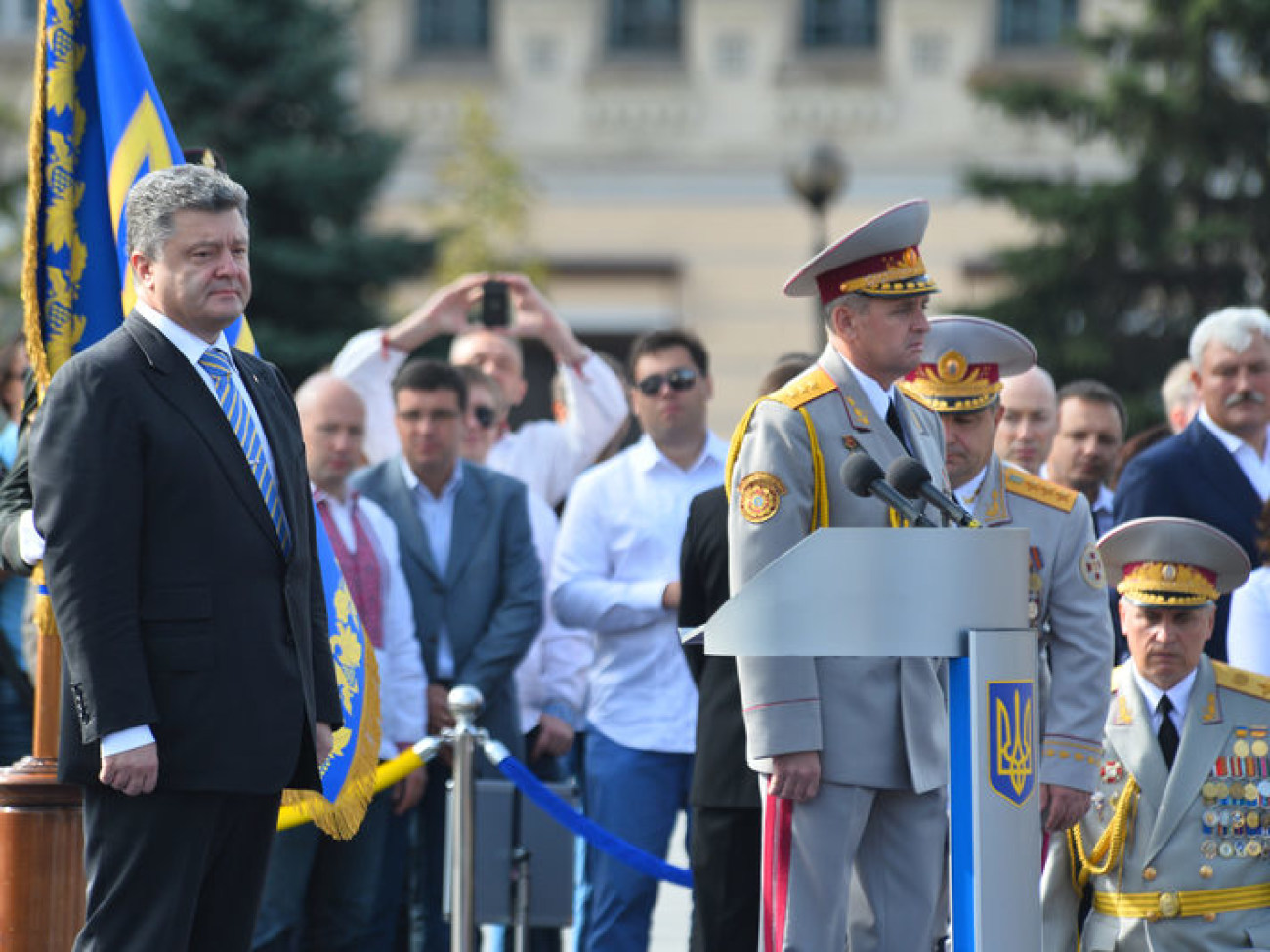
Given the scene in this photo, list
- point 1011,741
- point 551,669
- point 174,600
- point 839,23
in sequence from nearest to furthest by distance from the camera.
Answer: point 1011,741, point 174,600, point 551,669, point 839,23

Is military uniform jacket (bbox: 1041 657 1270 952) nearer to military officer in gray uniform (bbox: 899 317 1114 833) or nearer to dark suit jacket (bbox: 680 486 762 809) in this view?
military officer in gray uniform (bbox: 899 317 1114 833)

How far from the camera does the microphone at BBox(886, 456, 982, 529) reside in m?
4.42

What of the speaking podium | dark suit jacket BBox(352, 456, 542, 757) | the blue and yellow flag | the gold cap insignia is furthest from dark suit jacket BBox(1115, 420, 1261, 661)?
the speaking podium

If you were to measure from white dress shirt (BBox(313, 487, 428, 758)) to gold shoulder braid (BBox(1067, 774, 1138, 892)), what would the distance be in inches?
83.0

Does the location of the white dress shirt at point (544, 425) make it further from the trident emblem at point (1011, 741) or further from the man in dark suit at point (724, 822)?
the trident emblem at point (1011, 741)

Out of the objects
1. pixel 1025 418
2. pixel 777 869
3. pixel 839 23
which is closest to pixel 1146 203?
pixel 839 23

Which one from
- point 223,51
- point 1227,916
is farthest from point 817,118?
point 1227,916

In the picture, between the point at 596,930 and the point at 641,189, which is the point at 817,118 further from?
the point at 596,930

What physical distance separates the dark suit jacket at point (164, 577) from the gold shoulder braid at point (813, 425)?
1.14 meters

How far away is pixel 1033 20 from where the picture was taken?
23.8 meters

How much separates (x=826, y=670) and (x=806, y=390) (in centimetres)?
64

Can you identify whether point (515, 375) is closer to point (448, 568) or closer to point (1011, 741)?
point (448, 568)

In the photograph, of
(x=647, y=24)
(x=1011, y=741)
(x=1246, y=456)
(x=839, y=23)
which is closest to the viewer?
(x=1011, y=741)

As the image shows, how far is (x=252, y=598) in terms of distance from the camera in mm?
4586
